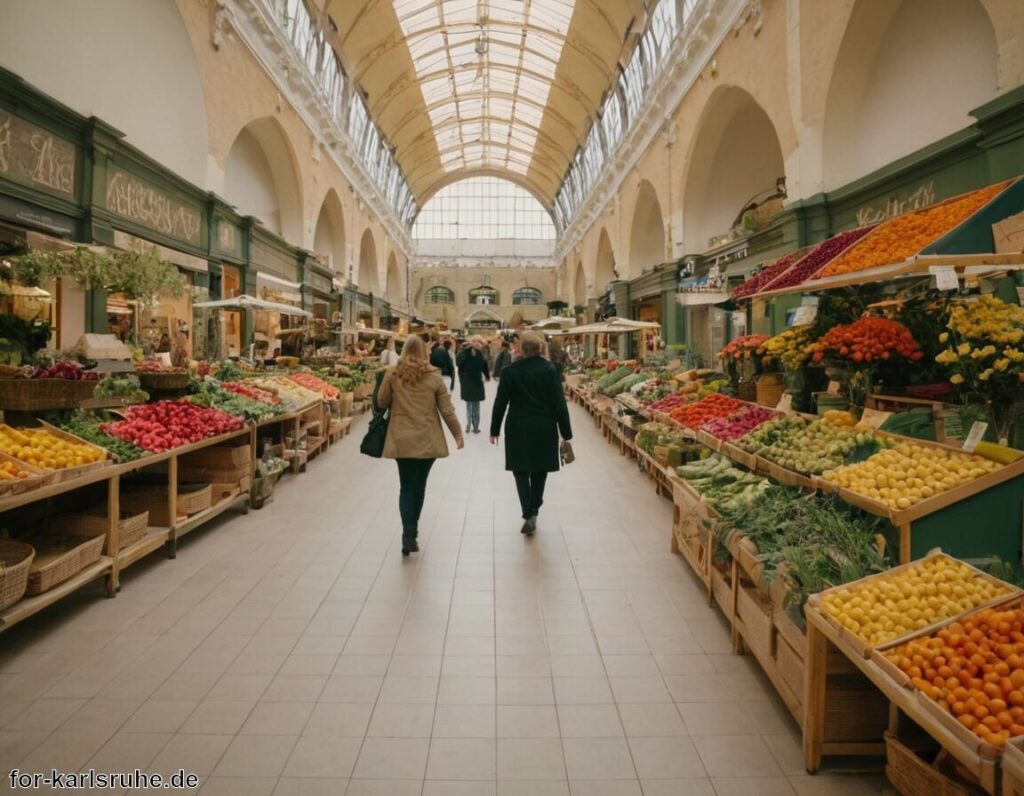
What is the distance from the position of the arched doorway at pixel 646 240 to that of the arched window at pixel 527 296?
2241 cm

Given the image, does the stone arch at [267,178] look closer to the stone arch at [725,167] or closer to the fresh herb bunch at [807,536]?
the stone arch at [725,167]

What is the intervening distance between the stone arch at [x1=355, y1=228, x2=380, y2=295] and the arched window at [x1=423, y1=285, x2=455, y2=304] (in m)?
13.3

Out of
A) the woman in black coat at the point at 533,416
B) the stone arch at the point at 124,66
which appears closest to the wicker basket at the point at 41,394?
the woman in black coat at the point at 533,416

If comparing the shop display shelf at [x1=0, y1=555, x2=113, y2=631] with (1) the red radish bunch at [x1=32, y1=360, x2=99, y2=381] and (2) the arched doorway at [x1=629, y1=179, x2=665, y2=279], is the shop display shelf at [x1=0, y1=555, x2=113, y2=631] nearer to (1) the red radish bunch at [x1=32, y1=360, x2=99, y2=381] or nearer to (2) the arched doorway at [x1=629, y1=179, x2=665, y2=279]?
(1) the red radish bunch at [x1=32, y1=360, x2=99, y2=381]

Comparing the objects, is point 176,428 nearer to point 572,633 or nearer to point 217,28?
point 572,633

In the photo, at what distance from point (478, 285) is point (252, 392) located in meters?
35.4

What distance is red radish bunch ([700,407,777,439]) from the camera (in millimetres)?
4844

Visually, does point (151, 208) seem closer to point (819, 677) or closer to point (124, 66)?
point (124, 66)

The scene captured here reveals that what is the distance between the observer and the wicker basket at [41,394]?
370 cm

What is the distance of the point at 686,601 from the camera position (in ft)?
12.0

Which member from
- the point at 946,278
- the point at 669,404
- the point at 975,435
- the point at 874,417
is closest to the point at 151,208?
the point at 669,404

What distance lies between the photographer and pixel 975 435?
2873 millimetres

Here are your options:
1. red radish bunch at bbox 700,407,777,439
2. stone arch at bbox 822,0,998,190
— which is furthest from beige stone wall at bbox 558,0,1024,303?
red radish bunch at bbox 700,407,777,439

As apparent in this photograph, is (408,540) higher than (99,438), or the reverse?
(99,438)
